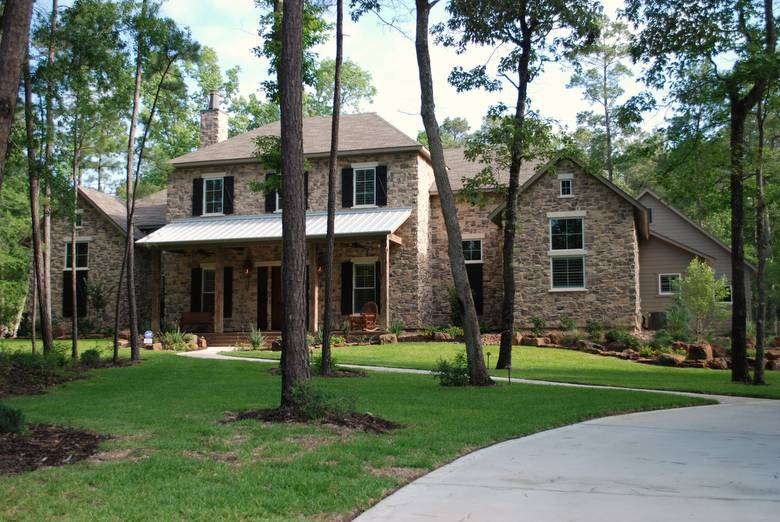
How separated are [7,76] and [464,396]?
7.40m

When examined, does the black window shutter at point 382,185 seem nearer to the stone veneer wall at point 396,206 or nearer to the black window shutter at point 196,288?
the stone veneer wall at point 396,206

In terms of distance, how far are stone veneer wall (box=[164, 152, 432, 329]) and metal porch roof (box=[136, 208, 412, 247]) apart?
1.74 ft

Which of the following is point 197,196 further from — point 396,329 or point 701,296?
point 701,296

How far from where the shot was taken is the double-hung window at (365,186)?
82.1 ft

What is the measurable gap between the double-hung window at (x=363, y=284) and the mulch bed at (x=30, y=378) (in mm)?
11767

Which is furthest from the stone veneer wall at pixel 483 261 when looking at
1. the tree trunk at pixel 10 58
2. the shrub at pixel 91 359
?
the tree trunk at pixel 10 58

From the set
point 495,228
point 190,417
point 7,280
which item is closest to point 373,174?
point 495,228

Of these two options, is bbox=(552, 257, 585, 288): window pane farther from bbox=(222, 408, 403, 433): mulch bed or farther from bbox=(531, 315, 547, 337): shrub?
bbox=(222, 408, 403, 433): mulch bed

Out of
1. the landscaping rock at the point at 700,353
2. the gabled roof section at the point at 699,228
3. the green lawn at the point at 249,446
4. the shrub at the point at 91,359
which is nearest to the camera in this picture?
the green lawn at the point at 249,446

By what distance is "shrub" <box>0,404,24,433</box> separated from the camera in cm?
653

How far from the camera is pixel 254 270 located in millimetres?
26016

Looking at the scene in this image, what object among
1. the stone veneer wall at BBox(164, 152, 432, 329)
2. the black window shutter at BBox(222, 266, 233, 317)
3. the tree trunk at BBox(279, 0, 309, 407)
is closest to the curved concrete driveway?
the tree trunk at BBox(279, 0, 309, 407)

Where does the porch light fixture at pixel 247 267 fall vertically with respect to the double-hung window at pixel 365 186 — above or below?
below

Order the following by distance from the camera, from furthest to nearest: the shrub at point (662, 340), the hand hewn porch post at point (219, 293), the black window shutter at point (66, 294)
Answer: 1. the black window shutter at point (66, 294)
2. the hand hewn porch post at point (219, 293)
3. the shrub at point (662, 340)
